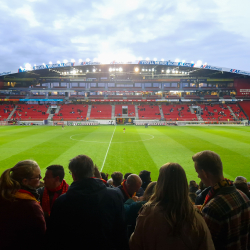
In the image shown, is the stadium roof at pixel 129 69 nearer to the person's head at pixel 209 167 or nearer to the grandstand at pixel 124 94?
the grandstand at pixel 124 94

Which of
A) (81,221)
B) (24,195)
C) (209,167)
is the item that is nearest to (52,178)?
(24,195)

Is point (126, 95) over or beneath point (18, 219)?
over

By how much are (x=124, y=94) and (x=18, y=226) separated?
7313 centimetres

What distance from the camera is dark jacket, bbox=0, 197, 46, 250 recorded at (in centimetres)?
253

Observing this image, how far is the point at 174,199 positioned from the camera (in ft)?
6.93

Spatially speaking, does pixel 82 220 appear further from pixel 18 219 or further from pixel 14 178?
pixel 14 178

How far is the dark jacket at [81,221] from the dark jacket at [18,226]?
0.26m

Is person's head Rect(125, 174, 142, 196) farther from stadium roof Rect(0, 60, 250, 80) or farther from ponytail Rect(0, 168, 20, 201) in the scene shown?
stadium roof Rect(0, 60, 250, 80)

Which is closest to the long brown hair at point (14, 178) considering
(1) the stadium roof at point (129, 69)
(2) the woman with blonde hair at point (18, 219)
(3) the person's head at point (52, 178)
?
(2) the woman with blonde hair at point (18, 219)

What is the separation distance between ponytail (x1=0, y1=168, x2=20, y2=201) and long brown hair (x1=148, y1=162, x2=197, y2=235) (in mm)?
1975

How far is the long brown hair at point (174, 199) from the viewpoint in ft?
6.60

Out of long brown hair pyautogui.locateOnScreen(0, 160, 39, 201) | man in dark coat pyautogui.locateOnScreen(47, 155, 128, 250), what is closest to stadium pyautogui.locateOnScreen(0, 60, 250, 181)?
long brown hair pyautogui.locateOnScreen(0, 160, 39, 201)

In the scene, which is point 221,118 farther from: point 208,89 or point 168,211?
point 168,211

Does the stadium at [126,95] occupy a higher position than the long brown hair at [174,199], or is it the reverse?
the stadium at [126,95]
